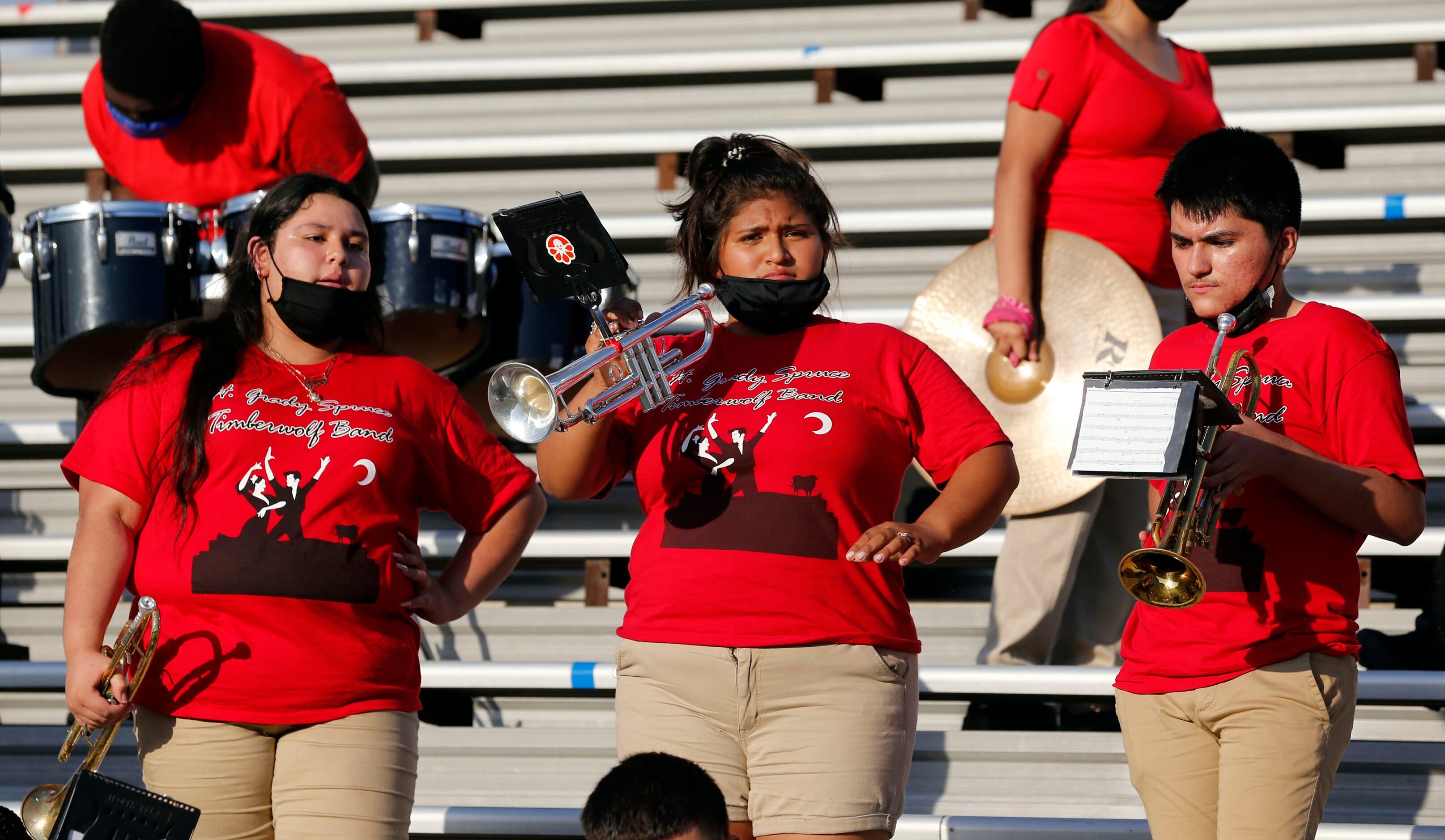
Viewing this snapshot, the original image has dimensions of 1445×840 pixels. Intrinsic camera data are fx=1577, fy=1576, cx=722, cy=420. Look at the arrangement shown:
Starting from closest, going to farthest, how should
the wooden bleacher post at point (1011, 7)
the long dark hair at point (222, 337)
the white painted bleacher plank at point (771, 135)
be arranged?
1. the long dark hair at point (222, 337)
2. the white painted bleacher plank at point (771, 135)
3. the wooden bleacher post at point (1011, 7)

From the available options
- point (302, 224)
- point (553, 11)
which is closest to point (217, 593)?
point (302, 224)

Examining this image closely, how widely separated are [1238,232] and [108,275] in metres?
2.55

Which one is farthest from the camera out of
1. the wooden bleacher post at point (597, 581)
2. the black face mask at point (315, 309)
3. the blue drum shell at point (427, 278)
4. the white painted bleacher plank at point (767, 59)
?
the white painted bleacher plank at point (767, 59)

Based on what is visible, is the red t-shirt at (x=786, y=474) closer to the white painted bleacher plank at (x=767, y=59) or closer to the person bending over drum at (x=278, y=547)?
the person bending over drum at (x=278, y=547)

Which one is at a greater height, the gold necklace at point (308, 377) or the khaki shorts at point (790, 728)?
the gold necklace at point (308, 377)

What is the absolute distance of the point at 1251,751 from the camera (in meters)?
2.04

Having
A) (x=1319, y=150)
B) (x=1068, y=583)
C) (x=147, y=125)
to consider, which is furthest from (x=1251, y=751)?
(x=1319, y=150)

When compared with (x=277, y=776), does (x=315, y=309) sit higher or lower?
higher

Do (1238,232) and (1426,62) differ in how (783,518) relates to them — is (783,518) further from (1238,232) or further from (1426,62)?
(1426,62)

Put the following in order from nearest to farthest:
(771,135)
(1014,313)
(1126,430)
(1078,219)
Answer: (1126,430) → (1014,313) → (1078,219) → (771,135)

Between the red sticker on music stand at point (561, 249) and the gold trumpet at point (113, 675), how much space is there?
2.41 ft

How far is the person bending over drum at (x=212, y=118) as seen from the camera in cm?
375

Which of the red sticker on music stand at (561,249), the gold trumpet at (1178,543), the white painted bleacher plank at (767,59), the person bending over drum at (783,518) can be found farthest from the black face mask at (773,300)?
the white painted bleacher plank at (767,59)

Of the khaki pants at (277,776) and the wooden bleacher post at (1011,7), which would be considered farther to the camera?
the wooden bleacher post at (1011,7)
